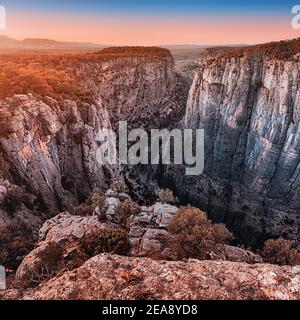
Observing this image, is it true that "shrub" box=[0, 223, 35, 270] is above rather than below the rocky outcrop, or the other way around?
below

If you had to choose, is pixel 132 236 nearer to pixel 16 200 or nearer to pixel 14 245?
pixel 14 245

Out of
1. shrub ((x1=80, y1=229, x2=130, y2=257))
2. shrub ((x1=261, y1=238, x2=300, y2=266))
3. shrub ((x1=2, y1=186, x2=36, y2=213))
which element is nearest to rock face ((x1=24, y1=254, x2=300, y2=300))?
shrub ((x1=80, y1=229, x2=130, y2=257))

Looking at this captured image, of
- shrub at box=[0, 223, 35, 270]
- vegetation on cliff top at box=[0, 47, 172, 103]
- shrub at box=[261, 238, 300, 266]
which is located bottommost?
shrub at box=[261, 238, 300, 266]

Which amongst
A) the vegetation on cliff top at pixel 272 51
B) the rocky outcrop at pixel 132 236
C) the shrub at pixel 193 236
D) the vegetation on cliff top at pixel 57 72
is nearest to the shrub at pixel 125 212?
the rocky outcrop at pixel 132 236

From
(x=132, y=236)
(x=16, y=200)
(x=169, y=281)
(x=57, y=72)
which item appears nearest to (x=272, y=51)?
(x=57, y=72)

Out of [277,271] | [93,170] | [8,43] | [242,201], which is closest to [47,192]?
[93,170]

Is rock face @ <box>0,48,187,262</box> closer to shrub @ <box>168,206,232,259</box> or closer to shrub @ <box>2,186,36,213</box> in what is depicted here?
shrub @ <box>2,186,36,213</box>
